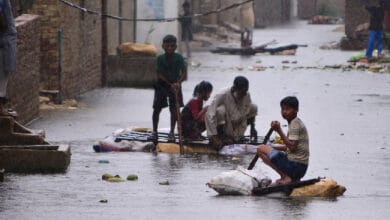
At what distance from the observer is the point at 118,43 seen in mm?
33562

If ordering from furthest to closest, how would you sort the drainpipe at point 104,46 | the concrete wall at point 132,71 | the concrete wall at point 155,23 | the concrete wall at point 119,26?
the concrete wall at point 155,23, the concrete wall at point 119,26, the drainpipe at point 104,46, the concrete wall at point 132,71

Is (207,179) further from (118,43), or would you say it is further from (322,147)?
(118,43)

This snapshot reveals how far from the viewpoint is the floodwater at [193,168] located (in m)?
11.8

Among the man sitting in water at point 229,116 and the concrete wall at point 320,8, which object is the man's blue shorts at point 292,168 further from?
the concrete wall at point 320,8

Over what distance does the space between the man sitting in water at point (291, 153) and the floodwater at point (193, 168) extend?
16.7 inches

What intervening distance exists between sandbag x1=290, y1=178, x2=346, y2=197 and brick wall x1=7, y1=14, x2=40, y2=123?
6.95 metres

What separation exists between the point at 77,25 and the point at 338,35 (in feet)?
105

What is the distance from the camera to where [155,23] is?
39.4 m

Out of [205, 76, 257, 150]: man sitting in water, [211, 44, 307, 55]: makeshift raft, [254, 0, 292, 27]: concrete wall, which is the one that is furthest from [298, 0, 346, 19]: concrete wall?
[205, 76, 257, 150]: man sitting in water

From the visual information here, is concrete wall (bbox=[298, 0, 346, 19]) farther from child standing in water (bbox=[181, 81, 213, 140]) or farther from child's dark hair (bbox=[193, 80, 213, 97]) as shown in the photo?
child's dark hair (bbox=[193, 80, 213, 97])

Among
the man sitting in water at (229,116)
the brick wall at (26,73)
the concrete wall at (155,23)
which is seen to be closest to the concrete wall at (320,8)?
Answer: the concrete wall at (155,23)

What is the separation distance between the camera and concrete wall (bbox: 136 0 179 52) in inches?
1508

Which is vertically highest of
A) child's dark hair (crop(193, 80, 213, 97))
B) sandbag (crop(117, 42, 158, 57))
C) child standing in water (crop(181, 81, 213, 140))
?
child's dark hair (crop(193, 80, 213, 97))

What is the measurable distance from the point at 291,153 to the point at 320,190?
59 centimetres
